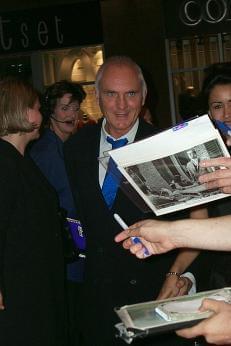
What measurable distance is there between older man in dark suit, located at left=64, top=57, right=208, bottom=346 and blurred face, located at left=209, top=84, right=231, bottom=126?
0.37m

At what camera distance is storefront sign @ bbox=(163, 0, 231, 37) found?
30.8 feet

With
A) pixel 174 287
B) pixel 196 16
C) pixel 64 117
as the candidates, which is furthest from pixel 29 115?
pixel 196 16

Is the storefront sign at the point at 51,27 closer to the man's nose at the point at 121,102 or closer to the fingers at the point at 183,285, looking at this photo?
the man's nose at the point at 121,102

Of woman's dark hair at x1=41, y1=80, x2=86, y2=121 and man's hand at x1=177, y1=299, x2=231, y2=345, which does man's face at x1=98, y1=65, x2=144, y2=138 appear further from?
woman's dark hair at x1=41, y1=80, x2=86, y2=121

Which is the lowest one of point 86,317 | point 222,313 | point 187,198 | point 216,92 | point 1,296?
point 86,317

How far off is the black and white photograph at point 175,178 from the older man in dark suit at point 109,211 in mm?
867

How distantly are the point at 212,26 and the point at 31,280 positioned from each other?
23.7 ft

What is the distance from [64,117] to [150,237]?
3048 millimetres

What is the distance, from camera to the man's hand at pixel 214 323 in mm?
1744

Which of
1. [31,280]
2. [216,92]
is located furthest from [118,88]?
[31,280]

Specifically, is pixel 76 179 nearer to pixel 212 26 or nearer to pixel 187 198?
pixel 187 198

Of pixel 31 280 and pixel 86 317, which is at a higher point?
pixel 31 280

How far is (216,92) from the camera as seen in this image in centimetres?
338

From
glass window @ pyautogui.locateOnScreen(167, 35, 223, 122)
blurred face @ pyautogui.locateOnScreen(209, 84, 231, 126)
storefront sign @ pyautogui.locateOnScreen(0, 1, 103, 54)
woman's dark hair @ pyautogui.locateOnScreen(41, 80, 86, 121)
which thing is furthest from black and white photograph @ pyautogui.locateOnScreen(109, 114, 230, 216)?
glass window @ pyautogui.locateOnScreen(167, 35, 223, 122)
